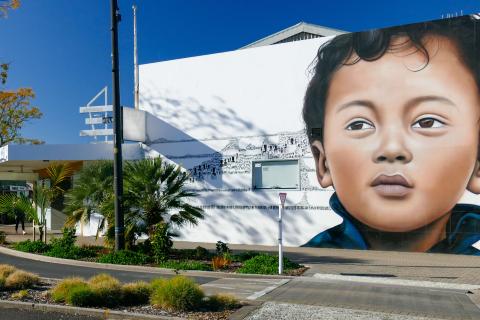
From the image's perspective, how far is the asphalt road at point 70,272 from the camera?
1187cm

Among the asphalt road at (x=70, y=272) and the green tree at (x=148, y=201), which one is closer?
the asphalt road at (x=70, y=272)

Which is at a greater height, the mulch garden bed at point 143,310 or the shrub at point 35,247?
the shrub at point 35,247

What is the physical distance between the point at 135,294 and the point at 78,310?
3.40 feet

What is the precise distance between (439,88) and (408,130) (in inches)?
65.6

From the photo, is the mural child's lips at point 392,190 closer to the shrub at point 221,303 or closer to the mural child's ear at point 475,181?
the mural child's ear at point 475,181

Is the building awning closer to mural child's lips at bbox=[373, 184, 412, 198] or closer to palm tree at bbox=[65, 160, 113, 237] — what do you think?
palm tree at bbox=[65, 160, 113, 237]

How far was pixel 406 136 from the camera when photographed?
53.6 feet

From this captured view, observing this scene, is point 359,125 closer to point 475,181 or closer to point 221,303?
point 475,181

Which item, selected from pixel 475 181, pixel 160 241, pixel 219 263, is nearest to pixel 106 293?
pixel 219 263

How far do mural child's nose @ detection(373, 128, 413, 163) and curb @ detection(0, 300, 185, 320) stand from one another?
11.1 m

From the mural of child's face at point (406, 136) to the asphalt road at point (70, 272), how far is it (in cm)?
740

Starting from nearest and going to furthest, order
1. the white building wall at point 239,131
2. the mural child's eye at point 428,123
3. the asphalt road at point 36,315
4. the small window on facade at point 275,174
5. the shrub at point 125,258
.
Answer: the asphalt road at point 36,315
the shrub at point 125,258
the mural child's eye at point 428,123
the white building wall at point 239,131
the small window on facade at point 275,174

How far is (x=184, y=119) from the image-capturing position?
21.5 meters

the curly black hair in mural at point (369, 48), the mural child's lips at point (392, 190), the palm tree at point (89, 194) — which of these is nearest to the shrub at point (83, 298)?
the palm tree at point (89, 194)
